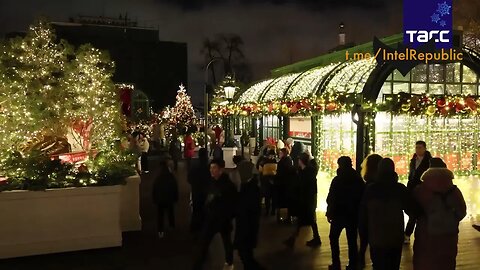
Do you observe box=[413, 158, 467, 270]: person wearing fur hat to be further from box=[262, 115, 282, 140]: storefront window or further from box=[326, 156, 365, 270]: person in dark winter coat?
box=[262, 115, 282, 140]: storefront window

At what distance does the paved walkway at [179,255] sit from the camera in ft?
20.7

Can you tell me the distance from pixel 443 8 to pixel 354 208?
48.6 feet

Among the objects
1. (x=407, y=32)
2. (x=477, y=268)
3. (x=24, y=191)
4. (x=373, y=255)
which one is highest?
(x=407, y=32)

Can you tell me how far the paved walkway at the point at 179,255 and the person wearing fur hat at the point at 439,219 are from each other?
1.97 meters

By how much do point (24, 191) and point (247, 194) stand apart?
132 inches

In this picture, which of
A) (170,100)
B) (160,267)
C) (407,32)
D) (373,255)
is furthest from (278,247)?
A: (170,100)

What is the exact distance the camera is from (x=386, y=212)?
4.64m

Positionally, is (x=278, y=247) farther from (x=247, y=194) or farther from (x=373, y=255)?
(x=373, y=255)

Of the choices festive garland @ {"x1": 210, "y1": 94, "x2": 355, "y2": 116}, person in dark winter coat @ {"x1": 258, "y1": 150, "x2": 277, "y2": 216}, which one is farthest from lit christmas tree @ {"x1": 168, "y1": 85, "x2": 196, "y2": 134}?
person in dark winter coat @ {"x1": 258, "y1": 150, "x2": 277, "y2": 216}

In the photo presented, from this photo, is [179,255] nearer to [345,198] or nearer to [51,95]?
[345,198]

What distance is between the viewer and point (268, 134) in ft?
69.8

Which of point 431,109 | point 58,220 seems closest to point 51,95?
point 58,220

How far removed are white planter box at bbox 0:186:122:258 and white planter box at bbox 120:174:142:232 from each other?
3.31 feet

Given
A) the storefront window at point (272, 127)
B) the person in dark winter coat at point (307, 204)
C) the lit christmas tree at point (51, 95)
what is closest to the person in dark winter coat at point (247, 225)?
the person in dark winter coat at point (307, 204)
